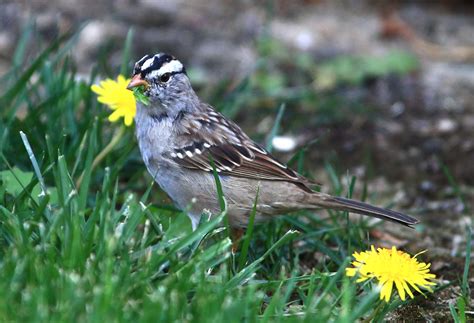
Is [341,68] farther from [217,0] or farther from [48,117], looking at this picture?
[48,117]

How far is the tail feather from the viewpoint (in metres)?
3.58

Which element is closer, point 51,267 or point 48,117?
point 51,267

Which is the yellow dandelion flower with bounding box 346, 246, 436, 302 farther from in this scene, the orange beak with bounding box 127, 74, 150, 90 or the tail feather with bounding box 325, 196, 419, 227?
the orange beak with bounding box 127, 74, 150, 90

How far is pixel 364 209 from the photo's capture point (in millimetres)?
3645

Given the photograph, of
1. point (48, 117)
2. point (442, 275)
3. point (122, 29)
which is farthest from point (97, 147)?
point (122, 29)

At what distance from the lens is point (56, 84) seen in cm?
448

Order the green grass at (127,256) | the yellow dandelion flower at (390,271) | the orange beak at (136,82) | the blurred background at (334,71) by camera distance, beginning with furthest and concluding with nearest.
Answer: the blurred background at (334,71)
the orange beak at (136,82)
the yellow dandelion flower at (390,271)
the green grass at (127,256)

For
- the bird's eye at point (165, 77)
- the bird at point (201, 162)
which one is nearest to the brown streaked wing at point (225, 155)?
the bird at point (201, 162)

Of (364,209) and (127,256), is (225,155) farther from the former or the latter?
(127,256)

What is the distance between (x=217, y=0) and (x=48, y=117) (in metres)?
3.05

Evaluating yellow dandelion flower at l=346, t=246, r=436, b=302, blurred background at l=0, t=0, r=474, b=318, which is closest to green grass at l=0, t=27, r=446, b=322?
yellow dandelion flower at l=346, t=246, r=436, b=302

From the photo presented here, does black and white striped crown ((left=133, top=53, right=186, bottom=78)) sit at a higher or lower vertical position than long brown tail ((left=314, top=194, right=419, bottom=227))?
higher

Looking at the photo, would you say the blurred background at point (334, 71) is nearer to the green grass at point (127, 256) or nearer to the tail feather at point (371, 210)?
the green grass at point (127, 256)

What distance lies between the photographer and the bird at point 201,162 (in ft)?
12.5
